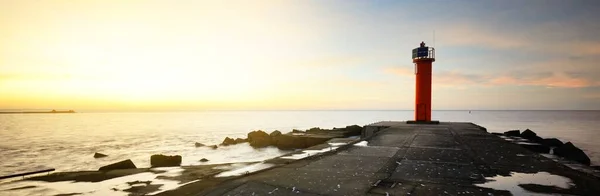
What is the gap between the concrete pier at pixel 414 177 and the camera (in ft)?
19.4

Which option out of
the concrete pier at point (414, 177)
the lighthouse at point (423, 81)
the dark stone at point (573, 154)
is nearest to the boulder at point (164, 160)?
the concrete pier at point (414, 177)

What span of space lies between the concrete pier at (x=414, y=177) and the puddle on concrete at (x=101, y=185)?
5173 millimetres

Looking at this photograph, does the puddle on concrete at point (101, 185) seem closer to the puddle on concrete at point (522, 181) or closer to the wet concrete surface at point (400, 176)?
the wet concrete surface at point (400, 176)

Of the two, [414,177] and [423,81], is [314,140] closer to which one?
[423,81]

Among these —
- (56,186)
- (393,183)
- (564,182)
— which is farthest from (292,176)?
(56,186)

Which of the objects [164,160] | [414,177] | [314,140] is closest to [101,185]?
[164,160]

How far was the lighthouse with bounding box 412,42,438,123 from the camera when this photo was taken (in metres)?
25.4

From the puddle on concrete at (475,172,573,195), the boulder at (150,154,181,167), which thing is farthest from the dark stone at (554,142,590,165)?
the boulder at (150,154,181,167)

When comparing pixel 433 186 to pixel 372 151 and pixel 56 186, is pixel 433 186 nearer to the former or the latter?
pixel 372 151

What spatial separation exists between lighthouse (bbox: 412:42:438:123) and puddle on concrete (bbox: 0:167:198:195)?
20.4 meters

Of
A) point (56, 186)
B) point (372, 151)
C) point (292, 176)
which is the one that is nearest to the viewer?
point (292, 176)

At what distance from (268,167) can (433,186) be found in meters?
4.53

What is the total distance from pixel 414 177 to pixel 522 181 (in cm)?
238

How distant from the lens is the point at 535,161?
9.10 meters
